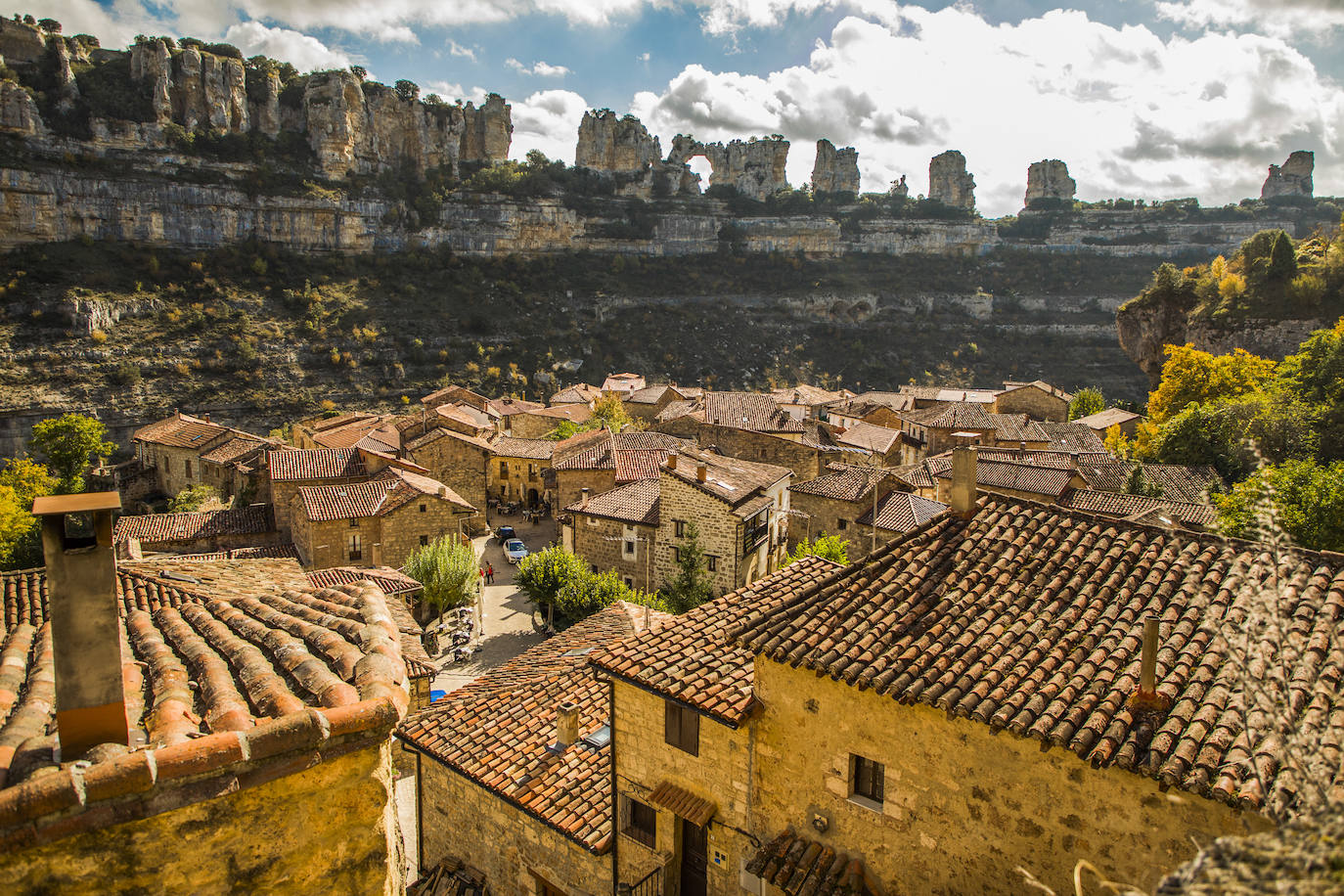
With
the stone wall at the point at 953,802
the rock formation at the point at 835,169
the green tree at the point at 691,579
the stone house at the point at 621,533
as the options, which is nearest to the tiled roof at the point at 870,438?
the stone house at the point at 621,533

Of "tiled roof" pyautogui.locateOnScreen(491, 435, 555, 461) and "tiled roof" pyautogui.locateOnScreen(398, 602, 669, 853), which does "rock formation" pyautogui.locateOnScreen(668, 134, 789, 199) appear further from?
"tiled roof" pyautogui.locateOnScreen(398, 602, 669, 853)

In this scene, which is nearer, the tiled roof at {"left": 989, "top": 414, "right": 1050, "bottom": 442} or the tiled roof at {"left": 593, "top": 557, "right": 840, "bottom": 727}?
the tiled roof at {"left": 593, "top": 557, "right": 840, "bottom": 727}

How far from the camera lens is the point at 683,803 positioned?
25.4 ft

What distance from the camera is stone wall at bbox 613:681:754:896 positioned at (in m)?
7.45

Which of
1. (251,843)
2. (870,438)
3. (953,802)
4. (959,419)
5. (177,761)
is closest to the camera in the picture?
(177,761)

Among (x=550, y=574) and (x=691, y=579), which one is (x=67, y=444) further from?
(x=691, y=579)

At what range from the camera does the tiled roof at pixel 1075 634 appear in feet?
15.8

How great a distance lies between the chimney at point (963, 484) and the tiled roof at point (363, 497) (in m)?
20.6

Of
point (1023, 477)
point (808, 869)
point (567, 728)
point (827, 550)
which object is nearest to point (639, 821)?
point (567, 728)

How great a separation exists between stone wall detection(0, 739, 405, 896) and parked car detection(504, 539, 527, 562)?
2543 cm

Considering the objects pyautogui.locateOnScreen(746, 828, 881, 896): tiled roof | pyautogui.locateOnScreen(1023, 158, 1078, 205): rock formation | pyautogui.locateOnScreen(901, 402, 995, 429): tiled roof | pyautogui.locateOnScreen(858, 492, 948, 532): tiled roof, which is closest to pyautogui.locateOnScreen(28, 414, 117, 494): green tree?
pyautogui.locateOnScreen(858, 492, 948, 532): tiled roof

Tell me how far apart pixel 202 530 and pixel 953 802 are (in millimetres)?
25109

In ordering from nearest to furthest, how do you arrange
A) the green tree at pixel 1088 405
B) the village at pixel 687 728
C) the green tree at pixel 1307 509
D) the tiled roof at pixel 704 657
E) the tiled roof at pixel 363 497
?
the village at pixel 687 728 → the tiled roof at pixel 704 657 → the green tree at pixel 1307 509 → the tiled roof at pixel 363 497 → the green tree at pixel 1088 405

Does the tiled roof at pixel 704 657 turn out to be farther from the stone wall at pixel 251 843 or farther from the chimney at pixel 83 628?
the chimney at pixel 83 628
